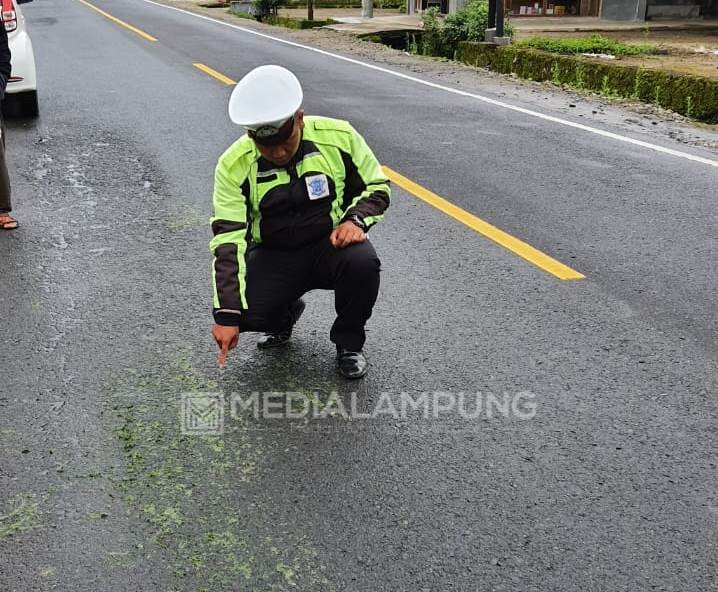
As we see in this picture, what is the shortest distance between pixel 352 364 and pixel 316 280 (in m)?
0.41

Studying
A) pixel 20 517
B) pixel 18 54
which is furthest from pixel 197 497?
pixel 18 54

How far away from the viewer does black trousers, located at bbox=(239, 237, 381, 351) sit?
3744 mm

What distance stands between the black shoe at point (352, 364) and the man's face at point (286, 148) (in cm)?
86

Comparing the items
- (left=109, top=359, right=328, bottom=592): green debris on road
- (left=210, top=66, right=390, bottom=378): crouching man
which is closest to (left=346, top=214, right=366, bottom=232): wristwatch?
(left=210, top=66, right=390, bottom=378): crouching man

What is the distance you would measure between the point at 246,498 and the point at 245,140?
1.43 m

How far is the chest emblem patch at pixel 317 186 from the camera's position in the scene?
362 cm

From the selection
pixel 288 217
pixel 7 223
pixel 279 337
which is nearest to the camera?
pixel 288 217

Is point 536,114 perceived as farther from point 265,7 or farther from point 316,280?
point 265,7

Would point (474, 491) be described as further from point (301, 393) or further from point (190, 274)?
point (190, 274)

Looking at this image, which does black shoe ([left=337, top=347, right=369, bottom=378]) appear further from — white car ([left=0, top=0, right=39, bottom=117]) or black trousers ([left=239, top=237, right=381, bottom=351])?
white car ([left=0, top=0, right=39, bottom=117])

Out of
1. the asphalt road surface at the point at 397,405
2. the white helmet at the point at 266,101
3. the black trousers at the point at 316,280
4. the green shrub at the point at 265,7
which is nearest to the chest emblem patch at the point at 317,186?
the black trousers at the point at 316,280

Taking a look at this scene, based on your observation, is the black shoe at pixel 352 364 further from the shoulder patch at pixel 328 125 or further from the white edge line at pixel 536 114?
the white edge line at pixel 536 114

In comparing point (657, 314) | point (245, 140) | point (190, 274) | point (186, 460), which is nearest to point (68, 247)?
point (190, 274)

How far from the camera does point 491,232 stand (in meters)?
5.73
